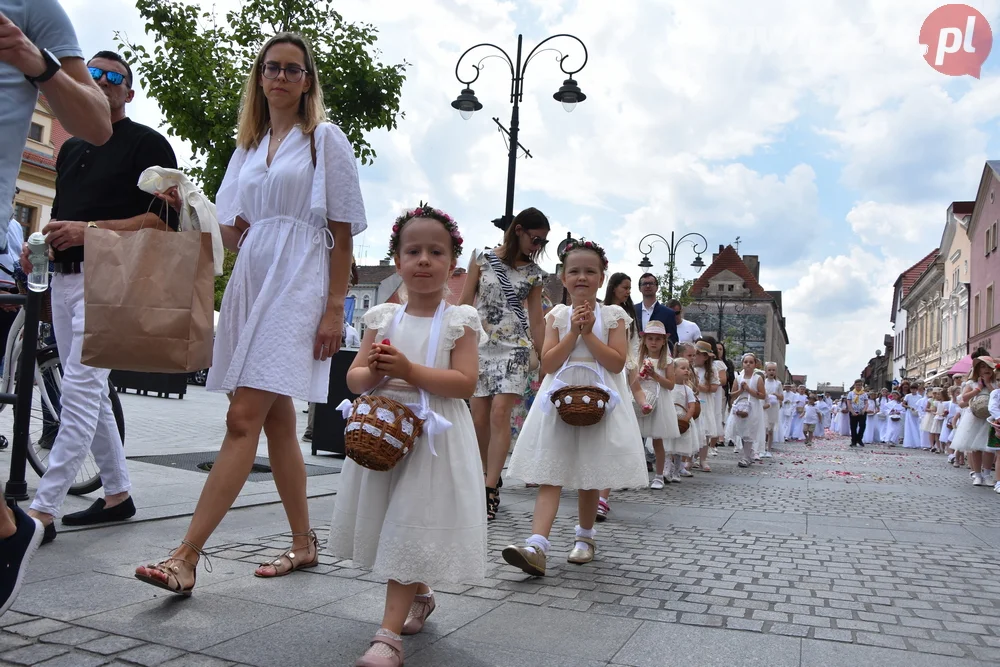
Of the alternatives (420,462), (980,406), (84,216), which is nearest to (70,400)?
(84,216)

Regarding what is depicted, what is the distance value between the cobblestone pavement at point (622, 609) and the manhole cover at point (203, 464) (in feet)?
4.43

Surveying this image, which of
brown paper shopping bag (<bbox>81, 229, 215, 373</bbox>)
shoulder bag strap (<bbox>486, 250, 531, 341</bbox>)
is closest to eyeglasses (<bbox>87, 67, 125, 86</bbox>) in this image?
brown paper shopping bag (<bbox>81, 229, 215, 373</bbox>)

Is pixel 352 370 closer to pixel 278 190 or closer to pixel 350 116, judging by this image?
pixel 278 190

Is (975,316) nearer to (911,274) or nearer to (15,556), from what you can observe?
(911,274)

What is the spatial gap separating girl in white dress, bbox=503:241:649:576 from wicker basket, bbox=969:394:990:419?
29.0ft

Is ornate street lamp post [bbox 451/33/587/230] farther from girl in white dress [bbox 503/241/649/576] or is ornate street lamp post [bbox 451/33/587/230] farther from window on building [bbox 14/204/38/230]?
window on building [bbox 14/204/38/230]

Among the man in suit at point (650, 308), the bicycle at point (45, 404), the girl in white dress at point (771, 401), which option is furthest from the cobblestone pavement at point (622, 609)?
the girl in white dress at point (771, 401)

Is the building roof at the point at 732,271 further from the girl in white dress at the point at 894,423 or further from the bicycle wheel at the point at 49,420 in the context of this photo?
the bicycle wheel at the point at 49,420

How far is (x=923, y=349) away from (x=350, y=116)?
203 feet

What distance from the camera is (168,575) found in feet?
10.4

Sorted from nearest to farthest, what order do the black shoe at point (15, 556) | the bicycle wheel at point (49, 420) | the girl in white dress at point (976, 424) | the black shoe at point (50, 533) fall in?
1. the black shoe at point (15, 556)
2. the black shoe at point (50, 533)
3. the bicycle wheel at point (49, 420)
4. the girl in white dress at point (976, 424)

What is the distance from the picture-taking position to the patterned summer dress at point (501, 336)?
611cm

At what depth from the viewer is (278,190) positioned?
3676 millimetres

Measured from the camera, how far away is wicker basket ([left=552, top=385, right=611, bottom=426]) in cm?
477
